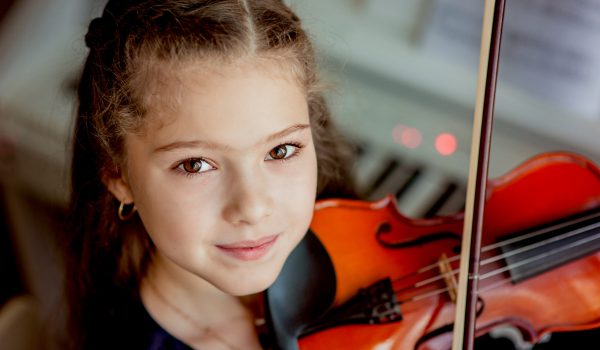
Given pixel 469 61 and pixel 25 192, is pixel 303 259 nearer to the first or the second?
pixel 469 61

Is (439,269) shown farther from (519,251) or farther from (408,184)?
(408,184)

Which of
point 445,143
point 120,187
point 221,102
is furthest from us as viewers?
point 445,143

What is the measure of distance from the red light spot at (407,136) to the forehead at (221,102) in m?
0.58

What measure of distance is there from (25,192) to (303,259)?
753 mm

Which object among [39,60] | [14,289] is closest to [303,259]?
[39,60]

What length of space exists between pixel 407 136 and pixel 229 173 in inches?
24.4

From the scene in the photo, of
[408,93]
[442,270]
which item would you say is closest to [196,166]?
[442,270]

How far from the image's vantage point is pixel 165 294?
28.5 inches

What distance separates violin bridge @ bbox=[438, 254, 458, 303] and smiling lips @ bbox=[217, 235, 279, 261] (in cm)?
19

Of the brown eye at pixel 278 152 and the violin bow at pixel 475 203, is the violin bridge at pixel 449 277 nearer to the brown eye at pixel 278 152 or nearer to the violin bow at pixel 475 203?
the violin bow at pixel 475 203

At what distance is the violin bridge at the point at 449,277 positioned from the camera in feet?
2.22

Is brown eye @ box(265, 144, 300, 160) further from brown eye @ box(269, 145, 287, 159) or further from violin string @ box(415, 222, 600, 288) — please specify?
violin string @ box(415, 222, 600, 288)

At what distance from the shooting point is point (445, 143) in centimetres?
110

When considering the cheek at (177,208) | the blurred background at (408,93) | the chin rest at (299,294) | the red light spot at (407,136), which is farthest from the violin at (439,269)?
the red light spot at (407,136)
